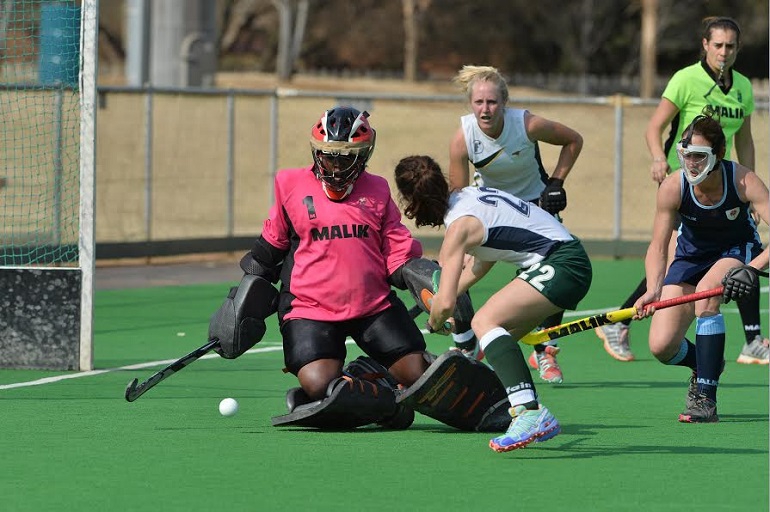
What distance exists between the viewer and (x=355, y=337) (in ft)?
25.6

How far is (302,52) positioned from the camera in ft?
177

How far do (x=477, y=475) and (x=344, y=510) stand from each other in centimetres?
85

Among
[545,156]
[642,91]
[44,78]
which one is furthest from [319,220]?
[642,91]

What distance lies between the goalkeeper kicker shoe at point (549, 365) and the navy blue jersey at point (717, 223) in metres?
1.41

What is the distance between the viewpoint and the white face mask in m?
7.77

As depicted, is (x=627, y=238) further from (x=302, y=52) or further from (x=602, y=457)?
(x=302, y=52)

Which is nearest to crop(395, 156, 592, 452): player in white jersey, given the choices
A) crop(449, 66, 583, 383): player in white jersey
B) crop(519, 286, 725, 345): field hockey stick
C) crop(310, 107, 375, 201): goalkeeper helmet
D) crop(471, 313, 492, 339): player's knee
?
crop(471, 313, 492, 339): player's knee

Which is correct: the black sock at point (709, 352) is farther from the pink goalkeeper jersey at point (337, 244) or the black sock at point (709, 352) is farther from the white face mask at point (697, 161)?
the pink goalkeeper jersey at point (337, 244)

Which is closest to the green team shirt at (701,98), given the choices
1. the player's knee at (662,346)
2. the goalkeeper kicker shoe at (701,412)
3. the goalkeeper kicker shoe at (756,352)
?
the goalkeeper kicker shoe at (756,352)

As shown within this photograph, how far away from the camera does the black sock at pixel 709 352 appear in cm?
795

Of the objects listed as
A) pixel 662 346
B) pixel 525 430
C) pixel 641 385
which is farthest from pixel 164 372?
pixel 641 385

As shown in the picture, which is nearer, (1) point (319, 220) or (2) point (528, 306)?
(2) point (528, 306)

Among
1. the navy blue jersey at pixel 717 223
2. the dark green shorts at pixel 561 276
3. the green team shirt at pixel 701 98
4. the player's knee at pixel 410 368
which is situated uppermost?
the green team shirt at pixel 701 98

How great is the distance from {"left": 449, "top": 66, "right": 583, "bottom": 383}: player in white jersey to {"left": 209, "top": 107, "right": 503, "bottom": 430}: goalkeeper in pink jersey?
1.35 metres
